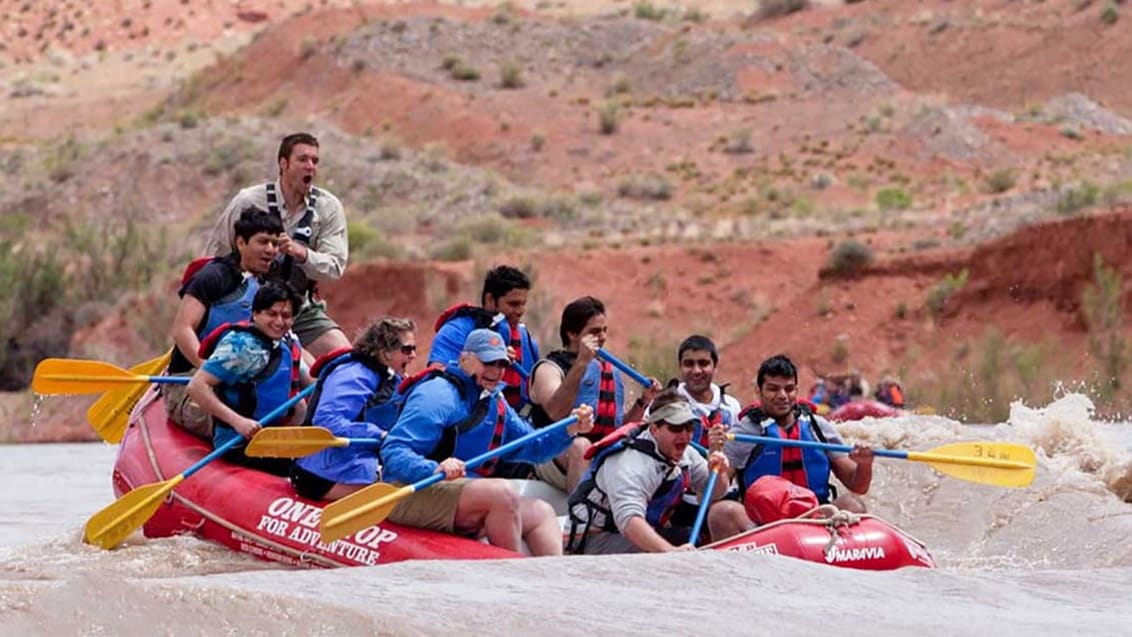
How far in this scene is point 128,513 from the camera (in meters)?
8.77

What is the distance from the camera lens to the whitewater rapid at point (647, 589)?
19.2 feet

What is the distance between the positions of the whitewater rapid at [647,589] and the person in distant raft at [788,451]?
631 mm

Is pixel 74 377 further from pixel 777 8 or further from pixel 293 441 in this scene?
pixel 777 8

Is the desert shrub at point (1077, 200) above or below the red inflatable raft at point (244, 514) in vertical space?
above

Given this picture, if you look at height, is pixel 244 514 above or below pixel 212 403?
below

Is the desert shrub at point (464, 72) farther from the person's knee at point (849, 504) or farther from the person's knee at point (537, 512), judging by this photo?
the person's knee at point (537, 512)

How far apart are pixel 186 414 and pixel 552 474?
1624mm

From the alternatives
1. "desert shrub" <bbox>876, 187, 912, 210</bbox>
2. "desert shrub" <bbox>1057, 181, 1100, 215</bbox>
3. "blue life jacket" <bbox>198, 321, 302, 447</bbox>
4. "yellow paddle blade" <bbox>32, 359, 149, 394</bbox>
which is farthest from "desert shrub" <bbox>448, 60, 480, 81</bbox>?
"blue life jacket" <bbox>198, 321, 302, 447</bbox>

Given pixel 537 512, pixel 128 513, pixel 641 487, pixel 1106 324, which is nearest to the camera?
pixel 641 487

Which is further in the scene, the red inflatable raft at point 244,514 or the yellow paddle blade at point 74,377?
the yellow paddle blade at point 74,377

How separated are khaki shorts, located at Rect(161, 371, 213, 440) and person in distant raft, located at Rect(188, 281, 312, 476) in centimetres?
25

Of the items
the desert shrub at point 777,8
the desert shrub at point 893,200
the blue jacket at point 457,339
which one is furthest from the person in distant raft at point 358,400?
the desert shrub at point 777,8

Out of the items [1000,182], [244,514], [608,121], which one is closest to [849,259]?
[1000,182]

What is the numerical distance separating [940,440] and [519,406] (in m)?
3.49
